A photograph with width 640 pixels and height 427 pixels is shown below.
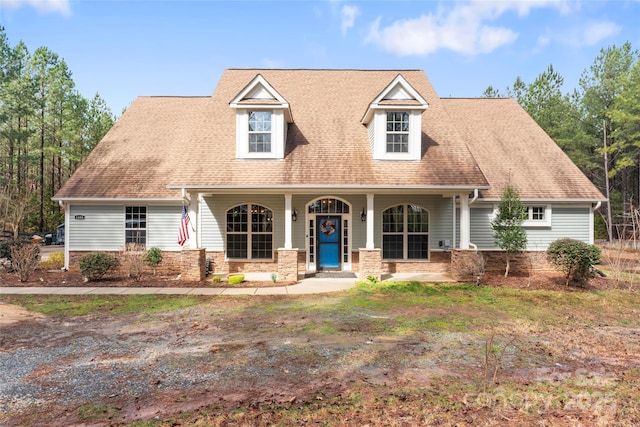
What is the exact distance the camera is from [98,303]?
9273mm

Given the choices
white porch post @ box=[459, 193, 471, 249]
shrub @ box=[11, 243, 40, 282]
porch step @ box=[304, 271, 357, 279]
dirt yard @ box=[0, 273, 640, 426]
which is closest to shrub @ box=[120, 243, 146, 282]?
shrub @ box=[11, 243, 40, 282]

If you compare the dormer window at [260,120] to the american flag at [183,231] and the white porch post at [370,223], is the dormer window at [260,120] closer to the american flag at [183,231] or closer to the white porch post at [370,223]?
the american flag at [183,231]

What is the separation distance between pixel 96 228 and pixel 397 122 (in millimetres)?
12690

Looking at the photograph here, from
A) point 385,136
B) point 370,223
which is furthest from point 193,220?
point 385,136

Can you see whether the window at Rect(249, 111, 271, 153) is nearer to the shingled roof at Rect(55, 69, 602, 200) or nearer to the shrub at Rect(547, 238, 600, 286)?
the shingled roof at Rect(55, 69, 602, 200)

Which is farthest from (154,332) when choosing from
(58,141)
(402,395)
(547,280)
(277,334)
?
(58,141)

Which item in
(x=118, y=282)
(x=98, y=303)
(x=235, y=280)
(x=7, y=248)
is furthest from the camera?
(x=7, y=248)

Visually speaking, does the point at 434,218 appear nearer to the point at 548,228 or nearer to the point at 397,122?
the point at 397,122

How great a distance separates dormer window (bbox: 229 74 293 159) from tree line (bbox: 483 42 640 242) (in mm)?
30679

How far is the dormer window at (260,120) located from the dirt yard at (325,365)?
6.45 metres

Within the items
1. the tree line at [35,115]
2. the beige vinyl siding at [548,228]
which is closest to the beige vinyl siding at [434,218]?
the beige vinyl siding at [548,228]

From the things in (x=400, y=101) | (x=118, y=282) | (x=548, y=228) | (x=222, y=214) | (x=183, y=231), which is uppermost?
(x=400, y=101)

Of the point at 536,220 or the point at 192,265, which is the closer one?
the point at 192,265

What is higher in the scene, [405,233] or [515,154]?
[515,154]
